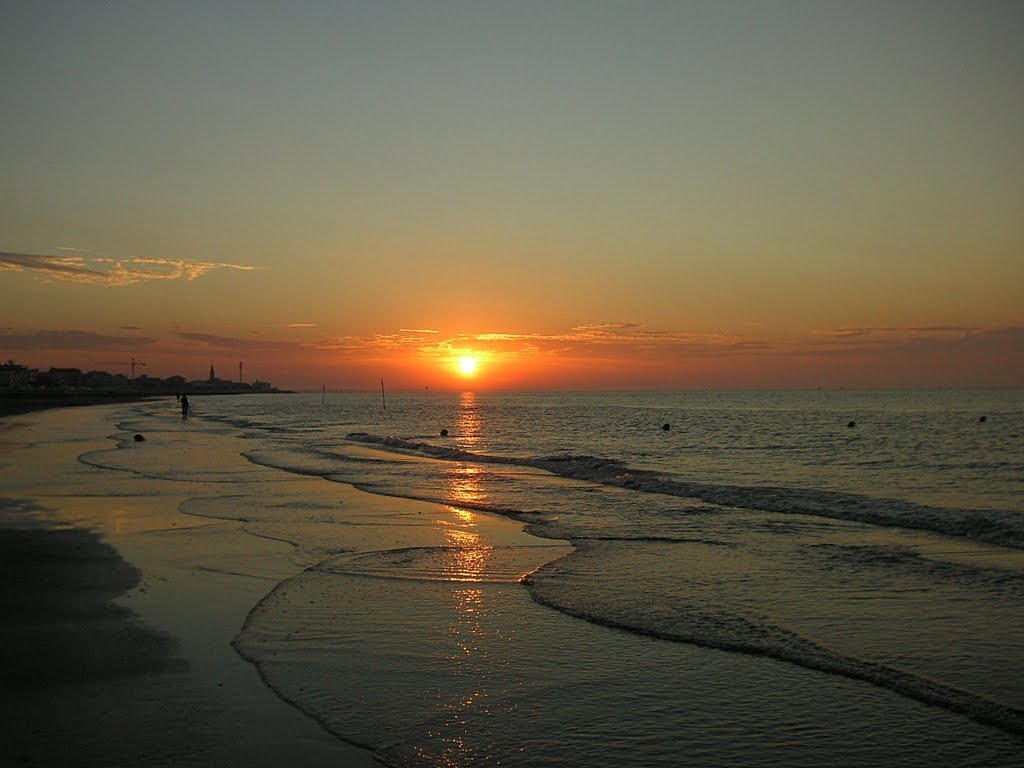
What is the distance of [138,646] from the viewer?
8.32 m

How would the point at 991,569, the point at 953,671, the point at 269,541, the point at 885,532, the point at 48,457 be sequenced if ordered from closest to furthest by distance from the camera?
the point at 953,671 < the point at 991,569 < the point at 269,541 < the point at 885,532 < the point at 48,457

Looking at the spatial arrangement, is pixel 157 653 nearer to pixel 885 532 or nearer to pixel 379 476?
pixel 885 532

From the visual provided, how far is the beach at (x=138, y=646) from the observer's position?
233 inches

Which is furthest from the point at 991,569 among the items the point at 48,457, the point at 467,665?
the point at 48,457

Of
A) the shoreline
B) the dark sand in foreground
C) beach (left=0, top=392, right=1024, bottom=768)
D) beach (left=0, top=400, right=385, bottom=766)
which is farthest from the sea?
the dark sand in foreground

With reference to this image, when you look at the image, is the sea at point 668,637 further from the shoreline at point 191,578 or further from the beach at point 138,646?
the beach at point 138,646

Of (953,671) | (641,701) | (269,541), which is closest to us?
(641,701)

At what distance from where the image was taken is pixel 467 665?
7.89m

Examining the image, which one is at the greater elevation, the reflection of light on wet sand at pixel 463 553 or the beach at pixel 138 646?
the beach at pixel 138 646

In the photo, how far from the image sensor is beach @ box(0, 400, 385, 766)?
5906 mm

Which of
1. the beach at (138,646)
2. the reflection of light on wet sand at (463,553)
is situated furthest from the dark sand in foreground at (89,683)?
the reflection of light on wet sand at (463,553)

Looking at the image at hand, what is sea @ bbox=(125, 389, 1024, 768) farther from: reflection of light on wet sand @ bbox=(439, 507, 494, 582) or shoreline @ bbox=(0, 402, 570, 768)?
shoreline @ bbox=(0, 402, 570, 768)

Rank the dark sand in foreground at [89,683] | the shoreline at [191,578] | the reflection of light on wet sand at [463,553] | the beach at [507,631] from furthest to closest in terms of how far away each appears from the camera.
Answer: the reflection of light on wet sand at [463,553] < the beach at [507,631] < the shoreline at [191,578] < the dark sand in foreground at [89,683]

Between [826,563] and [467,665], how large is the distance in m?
7.64
